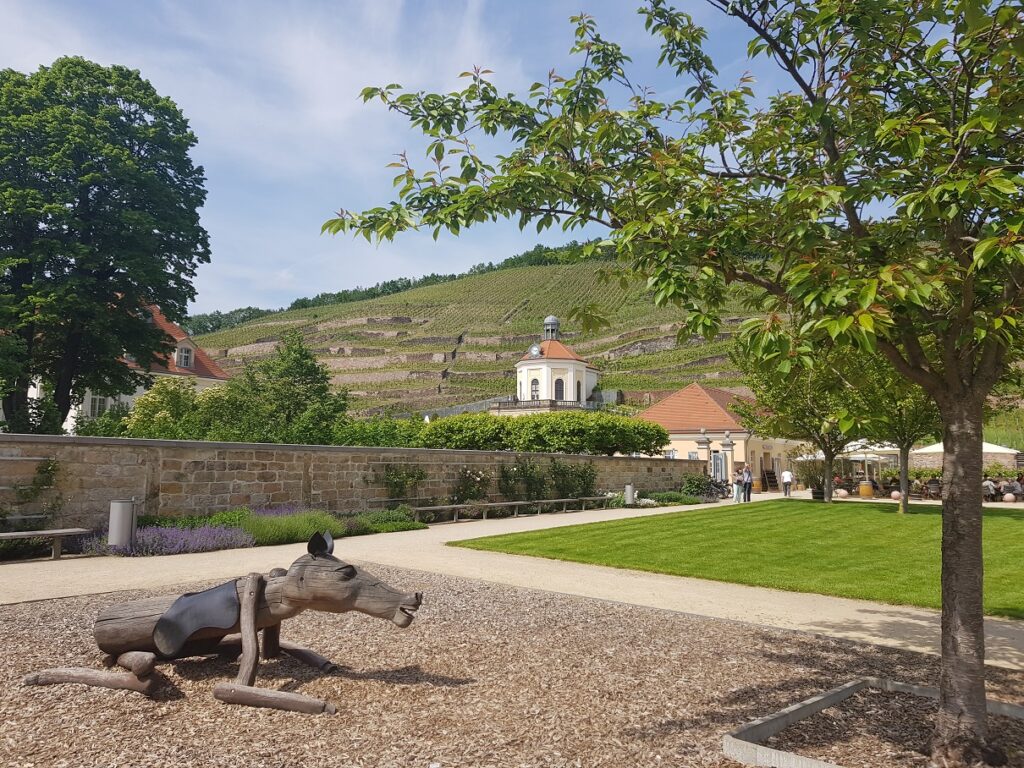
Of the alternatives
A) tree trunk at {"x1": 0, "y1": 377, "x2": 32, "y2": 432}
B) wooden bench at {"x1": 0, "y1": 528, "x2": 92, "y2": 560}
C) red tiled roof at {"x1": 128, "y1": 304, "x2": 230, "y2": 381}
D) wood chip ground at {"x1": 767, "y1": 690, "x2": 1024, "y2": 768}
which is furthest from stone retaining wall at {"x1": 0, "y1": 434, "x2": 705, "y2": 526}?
red tiled roof at {"x1": 128, "y1": 304, "x2": 230, "y2": 381}

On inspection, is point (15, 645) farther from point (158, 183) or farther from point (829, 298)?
point (158, 183)

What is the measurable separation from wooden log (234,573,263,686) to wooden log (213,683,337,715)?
0.21ft

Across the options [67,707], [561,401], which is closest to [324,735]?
[67,707]

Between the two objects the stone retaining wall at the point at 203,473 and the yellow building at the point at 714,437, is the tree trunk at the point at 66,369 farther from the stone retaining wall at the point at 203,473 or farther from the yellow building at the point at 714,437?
the yellow building at the point at 714,437

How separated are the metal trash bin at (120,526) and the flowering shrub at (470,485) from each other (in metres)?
9.41

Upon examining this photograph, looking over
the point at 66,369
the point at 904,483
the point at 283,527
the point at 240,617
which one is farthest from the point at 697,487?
the point at 240,617

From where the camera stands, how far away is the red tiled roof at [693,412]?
46438 mm

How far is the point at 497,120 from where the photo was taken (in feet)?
15.3

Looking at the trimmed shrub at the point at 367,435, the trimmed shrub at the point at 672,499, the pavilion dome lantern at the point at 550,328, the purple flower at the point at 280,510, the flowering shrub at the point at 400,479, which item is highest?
the pavilion dome lantern at the point at 550,328

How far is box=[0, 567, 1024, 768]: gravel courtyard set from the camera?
374cm

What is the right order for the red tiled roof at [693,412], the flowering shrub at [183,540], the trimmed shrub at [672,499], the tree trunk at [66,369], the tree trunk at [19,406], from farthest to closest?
1. the red tiled roof at [693,412]
2. the trimmed shrub at [672,499]
3. the tree trunk at [66,369]
4. the tree trunk at [19,406]
5. the flowering shrub at [183,540]

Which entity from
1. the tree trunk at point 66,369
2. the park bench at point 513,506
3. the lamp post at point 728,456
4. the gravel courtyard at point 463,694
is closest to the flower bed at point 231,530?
the park bench at point 513,506

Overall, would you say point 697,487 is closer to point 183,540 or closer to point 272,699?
point 183,540

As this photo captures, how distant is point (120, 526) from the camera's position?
11.1 metres
